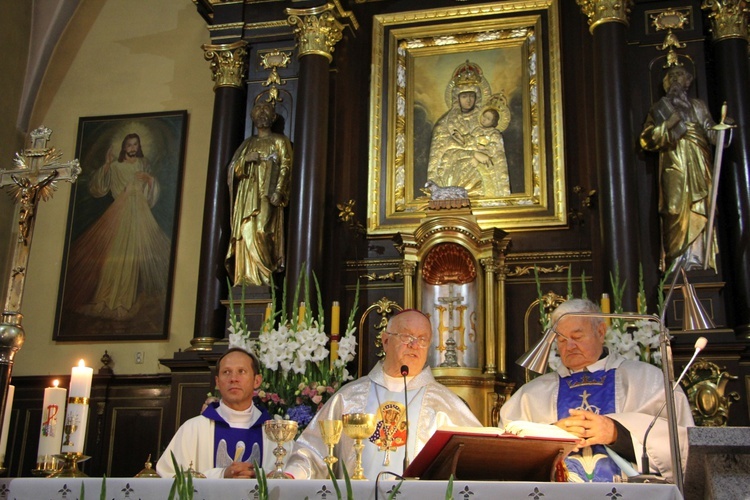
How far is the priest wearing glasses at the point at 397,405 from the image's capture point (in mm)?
4941

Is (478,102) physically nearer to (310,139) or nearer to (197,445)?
(310,139)

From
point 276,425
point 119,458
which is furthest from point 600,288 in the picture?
point 119,458

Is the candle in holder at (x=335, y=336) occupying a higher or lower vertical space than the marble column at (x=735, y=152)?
lower

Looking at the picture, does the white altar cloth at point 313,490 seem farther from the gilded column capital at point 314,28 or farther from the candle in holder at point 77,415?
the gilded column capital at point 314,28

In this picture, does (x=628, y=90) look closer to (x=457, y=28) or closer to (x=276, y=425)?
(x=457, y=28)

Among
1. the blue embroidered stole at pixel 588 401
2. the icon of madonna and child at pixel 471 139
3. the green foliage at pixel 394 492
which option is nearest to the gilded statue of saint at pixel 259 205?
the icon of madonna and child at pixel 471 139

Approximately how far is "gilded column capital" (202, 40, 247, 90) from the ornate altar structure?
8.38ft

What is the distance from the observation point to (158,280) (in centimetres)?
961

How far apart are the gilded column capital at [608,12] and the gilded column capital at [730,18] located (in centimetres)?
81

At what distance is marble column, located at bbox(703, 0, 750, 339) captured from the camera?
24.5ft

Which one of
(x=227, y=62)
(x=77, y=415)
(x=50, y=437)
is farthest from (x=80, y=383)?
(x=227, y=62)

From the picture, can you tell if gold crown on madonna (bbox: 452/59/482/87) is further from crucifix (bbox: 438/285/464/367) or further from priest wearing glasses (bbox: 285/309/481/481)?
priest wearing glasses (bbox: 285/309/481/481)

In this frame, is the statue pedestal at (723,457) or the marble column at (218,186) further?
the marble column at (218,186)

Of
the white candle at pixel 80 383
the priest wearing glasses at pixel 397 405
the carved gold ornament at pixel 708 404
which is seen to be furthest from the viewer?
the carved gold ornament at pixel 708 404
